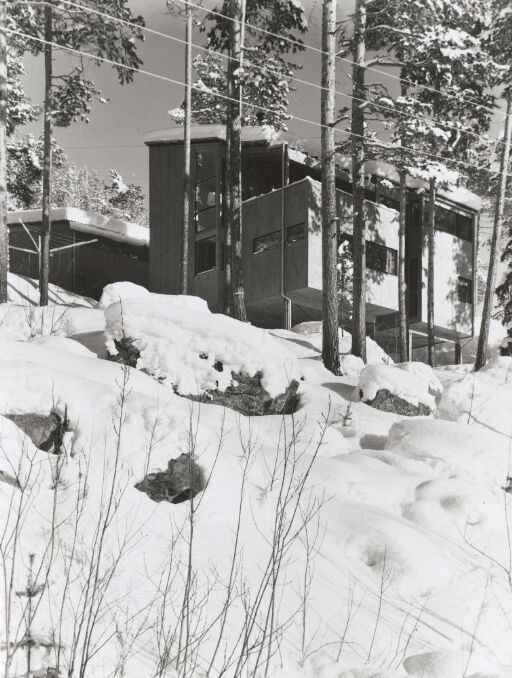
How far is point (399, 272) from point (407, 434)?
49.4ft

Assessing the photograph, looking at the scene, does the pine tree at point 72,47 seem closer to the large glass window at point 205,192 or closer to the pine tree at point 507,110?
the large glass window at point 205,192

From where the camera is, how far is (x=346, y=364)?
1686cm

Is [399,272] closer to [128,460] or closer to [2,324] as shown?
[2,324]

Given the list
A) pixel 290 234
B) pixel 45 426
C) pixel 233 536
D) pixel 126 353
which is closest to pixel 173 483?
pixel 233 536

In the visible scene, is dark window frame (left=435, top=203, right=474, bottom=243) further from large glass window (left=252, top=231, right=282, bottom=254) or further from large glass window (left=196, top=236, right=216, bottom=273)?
large glass window (left=196, top=236, right=216, bottom=273)

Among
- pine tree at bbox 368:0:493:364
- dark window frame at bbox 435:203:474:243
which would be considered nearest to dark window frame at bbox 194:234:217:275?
pine tree at bbox 368:0:493:364

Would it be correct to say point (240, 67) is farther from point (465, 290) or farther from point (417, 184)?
point (465, 290)

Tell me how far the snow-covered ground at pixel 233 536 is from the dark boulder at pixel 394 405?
122cm

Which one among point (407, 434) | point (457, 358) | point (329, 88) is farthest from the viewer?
point (457, 358)

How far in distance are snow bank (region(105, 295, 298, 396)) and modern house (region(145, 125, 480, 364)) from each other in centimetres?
1174

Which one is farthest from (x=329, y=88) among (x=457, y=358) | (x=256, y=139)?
(x=457, y=358)

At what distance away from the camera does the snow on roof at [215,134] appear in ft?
78.6

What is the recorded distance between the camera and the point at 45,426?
7.45 m

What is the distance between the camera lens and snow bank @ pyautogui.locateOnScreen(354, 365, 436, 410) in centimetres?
1304
